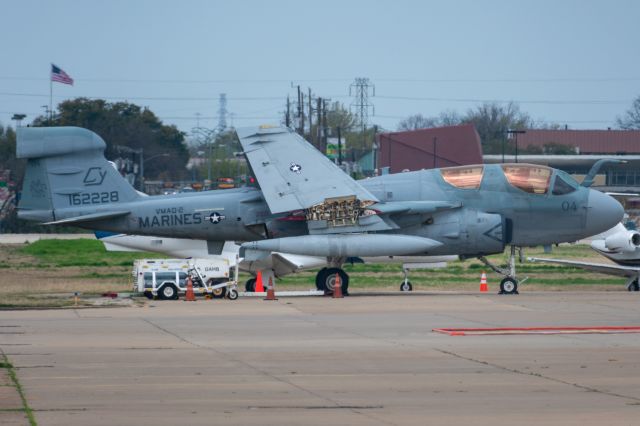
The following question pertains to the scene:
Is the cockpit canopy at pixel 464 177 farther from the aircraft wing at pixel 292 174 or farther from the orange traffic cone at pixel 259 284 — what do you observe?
the orange traffic cone at pixel 259 284

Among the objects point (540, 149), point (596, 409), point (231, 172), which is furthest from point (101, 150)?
point (231, 172)

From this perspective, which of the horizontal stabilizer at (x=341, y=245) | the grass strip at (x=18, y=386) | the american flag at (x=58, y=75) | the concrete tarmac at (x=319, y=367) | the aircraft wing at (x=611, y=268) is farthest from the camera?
the american flag at (x=58, y=75)

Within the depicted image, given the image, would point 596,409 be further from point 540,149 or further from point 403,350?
point 540,149

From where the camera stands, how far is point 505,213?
82.8 ft

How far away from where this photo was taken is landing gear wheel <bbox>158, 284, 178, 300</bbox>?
2509cm

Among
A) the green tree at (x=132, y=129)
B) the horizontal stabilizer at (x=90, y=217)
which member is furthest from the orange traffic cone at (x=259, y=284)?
the green tree at (x=132, y=129)

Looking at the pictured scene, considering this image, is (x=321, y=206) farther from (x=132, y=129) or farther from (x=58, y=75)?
(x=132, y=129)

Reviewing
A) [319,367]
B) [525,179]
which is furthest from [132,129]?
[319,367]

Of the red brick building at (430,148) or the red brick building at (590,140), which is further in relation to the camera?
the red brick building at (590,140)

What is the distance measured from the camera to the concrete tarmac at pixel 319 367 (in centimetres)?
1073

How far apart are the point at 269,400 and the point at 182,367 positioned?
255 centimetres

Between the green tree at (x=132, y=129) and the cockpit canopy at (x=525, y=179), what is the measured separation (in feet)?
197

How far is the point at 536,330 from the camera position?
17.7 meters

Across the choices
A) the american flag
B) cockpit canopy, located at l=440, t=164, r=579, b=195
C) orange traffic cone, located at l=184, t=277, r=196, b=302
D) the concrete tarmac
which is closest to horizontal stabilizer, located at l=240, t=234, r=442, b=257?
orange traffic cone, located at l=184, t=277, r=196, b=302
